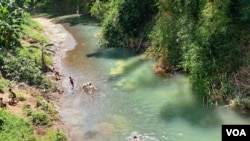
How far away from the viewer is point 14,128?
64.6ft

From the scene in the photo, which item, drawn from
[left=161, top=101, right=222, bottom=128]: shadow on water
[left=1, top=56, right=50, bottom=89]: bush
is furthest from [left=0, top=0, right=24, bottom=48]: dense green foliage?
[left=161, top=101, right=222, bottom=128]: shadow on water

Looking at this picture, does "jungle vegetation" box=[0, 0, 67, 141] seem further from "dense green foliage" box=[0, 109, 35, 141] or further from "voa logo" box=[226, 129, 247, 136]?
"voa logo" box=[226, 129, 247, 136]

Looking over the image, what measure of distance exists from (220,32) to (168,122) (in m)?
6.59

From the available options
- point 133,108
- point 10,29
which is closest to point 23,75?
point 10,29

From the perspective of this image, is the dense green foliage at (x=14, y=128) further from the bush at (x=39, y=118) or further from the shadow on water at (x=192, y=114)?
the shadow on water at (x=192, y=114)

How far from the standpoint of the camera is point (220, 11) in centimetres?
2341

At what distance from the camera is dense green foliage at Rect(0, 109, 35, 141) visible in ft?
61.8

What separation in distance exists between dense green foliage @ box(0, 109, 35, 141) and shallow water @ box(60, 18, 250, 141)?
2.64 m

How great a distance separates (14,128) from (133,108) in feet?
25.3

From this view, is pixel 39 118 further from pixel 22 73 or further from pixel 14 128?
pixel 22 73

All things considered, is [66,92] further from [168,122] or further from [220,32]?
[220,32]

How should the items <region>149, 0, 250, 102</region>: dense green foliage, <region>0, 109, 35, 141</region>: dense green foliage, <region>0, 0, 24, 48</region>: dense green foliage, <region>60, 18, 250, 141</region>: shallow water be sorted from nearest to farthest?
<region>0, 109, 35, 141</region>: dense green foliage, <region>60, 18, 250, 141</region>: shallow water, <region>149, 0, 250, 102</region>: dense green foliage, <region>0, 0, 24, 48</region>: dense green foliage

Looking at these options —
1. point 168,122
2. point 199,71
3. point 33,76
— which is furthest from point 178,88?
point 33,76

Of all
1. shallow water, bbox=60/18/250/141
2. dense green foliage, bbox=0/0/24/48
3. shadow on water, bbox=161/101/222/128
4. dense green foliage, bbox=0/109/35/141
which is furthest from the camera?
dense green foliage, bbox=0/0/24/48
